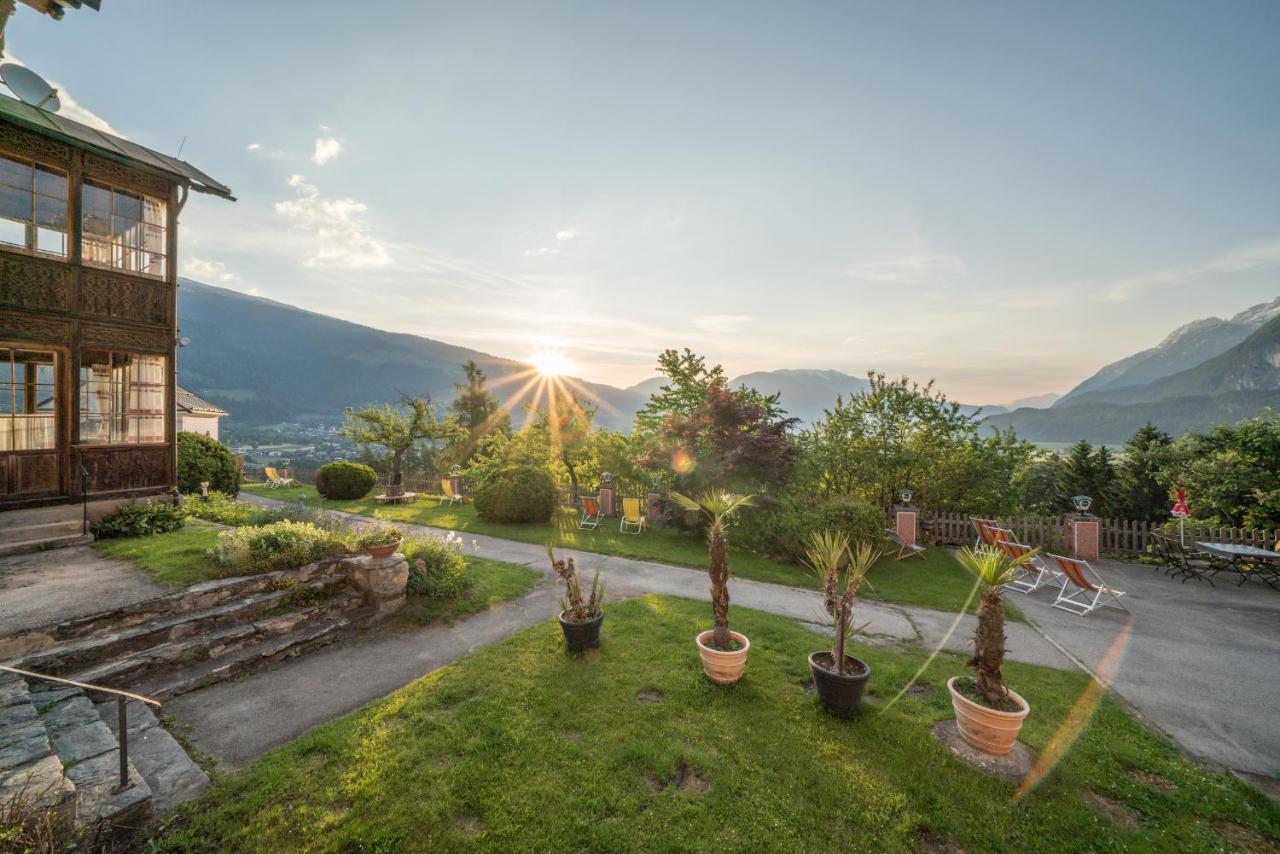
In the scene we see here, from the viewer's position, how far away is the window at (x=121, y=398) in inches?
370

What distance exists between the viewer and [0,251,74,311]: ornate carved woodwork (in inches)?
325

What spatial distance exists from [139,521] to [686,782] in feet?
37.0

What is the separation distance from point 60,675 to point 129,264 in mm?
9677

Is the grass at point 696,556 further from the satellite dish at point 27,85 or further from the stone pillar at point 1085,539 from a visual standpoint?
the satellite dish at point 27,85

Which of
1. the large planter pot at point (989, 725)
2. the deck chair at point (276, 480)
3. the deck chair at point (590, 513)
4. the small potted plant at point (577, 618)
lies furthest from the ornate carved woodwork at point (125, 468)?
the deck chair at point (276, 480)

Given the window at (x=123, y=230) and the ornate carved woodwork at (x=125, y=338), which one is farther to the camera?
the window at (x=123, y=230)

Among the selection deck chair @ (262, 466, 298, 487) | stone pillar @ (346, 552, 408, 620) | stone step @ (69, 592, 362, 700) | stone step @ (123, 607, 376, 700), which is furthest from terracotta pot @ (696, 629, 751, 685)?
deck chair @ (262, 466, 298, 487)

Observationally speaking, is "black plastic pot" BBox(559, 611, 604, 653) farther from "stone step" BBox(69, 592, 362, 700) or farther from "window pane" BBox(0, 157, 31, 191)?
"window pane" BBox(0, 157, 31, 191)

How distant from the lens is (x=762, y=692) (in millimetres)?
4762

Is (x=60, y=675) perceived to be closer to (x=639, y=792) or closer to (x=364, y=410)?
(x=639, y=792)

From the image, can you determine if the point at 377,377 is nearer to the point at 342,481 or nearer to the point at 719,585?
the point at 342,481

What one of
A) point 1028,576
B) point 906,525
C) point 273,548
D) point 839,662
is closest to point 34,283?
point 273,548

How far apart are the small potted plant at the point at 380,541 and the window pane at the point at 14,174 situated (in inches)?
377

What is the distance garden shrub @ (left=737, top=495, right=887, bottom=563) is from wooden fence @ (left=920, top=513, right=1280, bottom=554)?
11.5 feet
